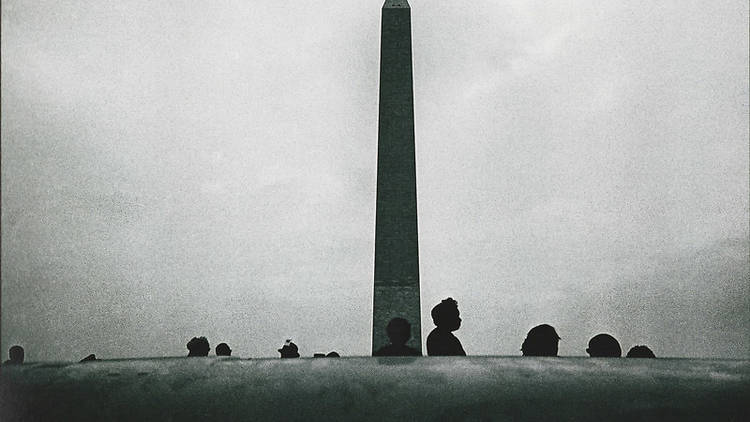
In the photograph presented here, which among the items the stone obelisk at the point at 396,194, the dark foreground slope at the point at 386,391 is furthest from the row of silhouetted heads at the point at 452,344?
the stone obelisk at the point at 396,194

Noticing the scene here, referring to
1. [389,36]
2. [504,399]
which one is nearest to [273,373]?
[504,399]

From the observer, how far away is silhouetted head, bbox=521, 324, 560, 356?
175 cm

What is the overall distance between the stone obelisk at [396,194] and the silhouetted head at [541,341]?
12251mm

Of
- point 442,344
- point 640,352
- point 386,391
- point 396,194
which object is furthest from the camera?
point 396,194

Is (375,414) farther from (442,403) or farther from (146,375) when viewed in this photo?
(146,375)

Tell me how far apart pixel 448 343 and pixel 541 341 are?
1.91ft

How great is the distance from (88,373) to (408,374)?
1.71ft

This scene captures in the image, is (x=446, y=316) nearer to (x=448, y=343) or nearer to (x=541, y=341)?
(x=448, y=343)

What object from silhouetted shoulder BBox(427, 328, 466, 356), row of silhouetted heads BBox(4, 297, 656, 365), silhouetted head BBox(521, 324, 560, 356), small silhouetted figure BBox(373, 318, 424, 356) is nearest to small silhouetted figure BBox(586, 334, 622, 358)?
row of silhouetted heads BBox(4, 297, 656, 365)

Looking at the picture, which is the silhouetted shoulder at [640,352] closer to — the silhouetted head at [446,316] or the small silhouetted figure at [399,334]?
the small silhouetted figure at [399,334]

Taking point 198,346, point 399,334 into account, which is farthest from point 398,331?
point 198,346

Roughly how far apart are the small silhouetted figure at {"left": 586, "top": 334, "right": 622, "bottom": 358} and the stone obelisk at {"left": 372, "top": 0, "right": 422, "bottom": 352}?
12.4 metres

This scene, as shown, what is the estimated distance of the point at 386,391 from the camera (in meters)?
1.02

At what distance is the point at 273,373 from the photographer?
1.08 meters
